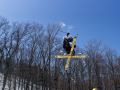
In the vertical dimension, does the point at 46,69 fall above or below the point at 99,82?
above

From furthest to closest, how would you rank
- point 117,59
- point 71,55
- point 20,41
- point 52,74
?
point 117,59, point 52,74, point 20,41, point 71,55

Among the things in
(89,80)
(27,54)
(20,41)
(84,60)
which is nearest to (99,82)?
(89,80)

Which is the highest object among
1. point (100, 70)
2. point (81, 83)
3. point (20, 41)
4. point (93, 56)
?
point (20, 41)

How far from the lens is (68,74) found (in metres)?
49.2

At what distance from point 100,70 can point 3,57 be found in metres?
25.7

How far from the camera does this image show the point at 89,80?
170 feet

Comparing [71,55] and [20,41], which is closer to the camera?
[71,55]

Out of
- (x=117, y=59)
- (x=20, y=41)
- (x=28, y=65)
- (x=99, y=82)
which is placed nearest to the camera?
(x=20, y=41)

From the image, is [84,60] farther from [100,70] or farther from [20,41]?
[20,41]

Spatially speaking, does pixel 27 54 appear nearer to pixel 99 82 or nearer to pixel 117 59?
pixel 99 82

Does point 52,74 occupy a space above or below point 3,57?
below

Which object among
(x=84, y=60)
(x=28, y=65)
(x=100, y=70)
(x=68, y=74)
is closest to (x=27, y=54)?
(x=28, y=65)

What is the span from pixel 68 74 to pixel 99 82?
9.09m

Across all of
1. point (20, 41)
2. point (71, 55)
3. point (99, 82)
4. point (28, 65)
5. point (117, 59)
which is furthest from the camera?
point (117, 59)
